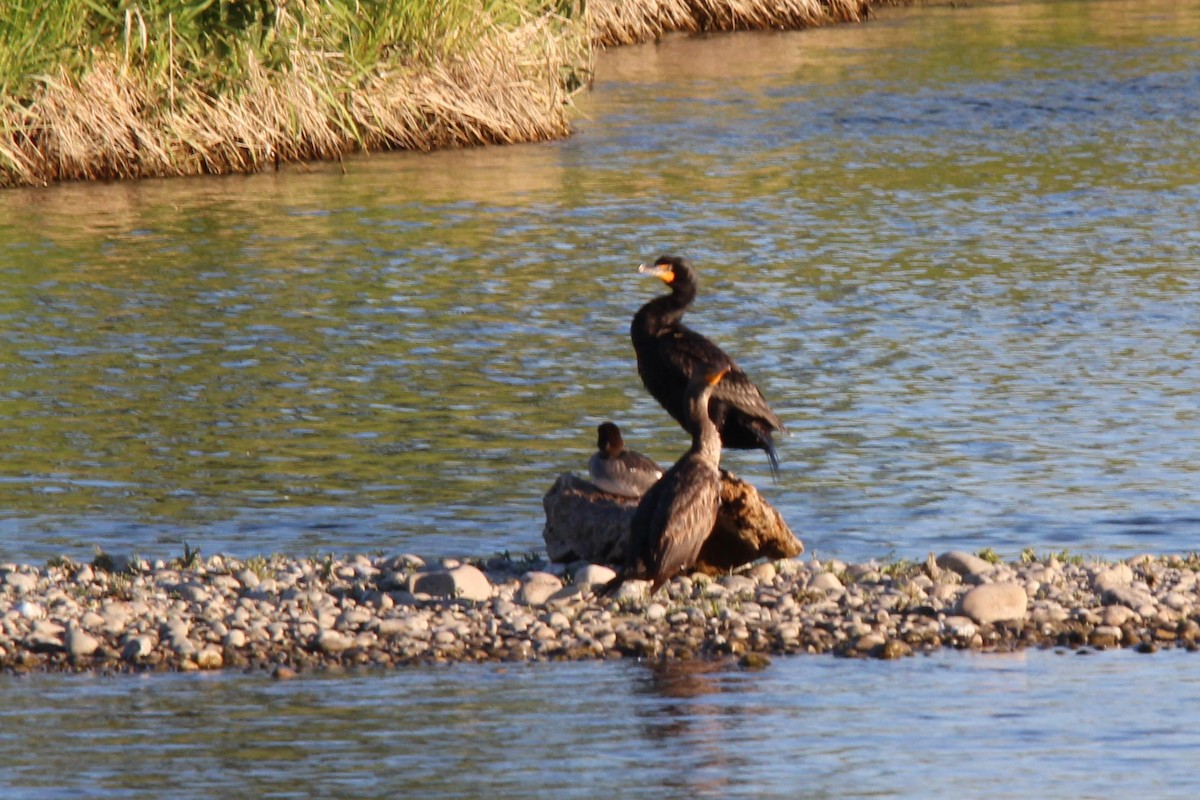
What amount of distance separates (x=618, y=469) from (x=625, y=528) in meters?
0.51

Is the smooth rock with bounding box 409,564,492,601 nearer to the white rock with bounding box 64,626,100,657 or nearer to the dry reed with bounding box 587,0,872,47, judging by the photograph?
the white rock with bounding box 64,626,100,657

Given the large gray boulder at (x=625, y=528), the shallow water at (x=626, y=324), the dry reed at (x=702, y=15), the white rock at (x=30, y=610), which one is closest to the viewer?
the white rock at (x=30, y=610)

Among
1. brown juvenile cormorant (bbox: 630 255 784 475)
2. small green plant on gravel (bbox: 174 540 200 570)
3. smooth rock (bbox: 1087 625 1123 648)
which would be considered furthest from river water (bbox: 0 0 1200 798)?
brown juvenile cormorant (bbox: 630 255 784 475)

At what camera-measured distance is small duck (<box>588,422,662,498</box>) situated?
11.4m

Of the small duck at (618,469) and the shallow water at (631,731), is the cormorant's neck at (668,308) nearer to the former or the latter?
the small duck at (618,469)

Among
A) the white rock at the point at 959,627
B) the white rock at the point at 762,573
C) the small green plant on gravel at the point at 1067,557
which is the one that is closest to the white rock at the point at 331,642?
the white rock at the point at 762,573

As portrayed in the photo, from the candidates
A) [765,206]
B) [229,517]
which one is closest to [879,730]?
[229,517]

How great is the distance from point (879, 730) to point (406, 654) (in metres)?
2.21

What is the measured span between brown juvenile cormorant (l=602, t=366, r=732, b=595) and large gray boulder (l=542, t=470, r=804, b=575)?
0.69ft

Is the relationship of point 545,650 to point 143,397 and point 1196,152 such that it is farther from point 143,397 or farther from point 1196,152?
point 1196,152

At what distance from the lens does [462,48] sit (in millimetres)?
26984

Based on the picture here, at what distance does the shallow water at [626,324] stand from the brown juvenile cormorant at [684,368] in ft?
2.55

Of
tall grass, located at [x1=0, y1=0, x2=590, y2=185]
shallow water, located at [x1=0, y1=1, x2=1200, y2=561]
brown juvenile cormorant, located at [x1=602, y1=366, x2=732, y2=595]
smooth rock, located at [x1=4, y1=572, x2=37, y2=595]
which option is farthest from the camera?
tall grass, located at [x1=0, y1=0, x2=590, y2=185]

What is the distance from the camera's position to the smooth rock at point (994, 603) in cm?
1006
